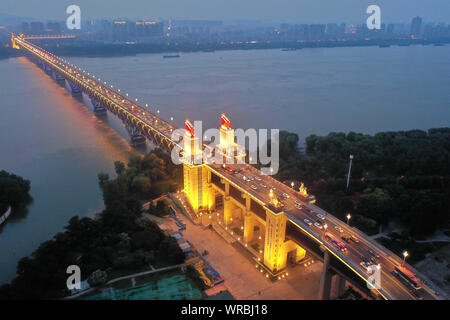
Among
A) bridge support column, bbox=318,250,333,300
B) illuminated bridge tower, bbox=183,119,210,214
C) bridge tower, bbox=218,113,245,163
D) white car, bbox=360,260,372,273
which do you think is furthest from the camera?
bridge tower, bbox=218,113,245,163

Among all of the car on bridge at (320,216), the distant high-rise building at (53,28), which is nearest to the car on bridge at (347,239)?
the car on bridge at (320,216)

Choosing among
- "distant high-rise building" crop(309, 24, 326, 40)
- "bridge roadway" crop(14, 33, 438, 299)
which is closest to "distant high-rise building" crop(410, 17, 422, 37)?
"distant high-rise building" crop(309, 24, 326, 40)

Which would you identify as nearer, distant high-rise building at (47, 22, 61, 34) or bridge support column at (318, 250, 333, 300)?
bridge support column at (318, 250, 333, 300)

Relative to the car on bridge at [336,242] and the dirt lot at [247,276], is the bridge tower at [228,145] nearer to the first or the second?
the dirt lot at [247,276]

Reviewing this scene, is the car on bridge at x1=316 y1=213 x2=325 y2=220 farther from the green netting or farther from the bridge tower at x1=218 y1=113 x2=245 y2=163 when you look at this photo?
the bridge tower at x1=218 y1=113 x2=245 y2=163

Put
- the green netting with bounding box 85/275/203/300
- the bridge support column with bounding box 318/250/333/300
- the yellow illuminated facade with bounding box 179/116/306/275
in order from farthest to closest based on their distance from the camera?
the yellow illuminated facade with bounding box 179/116/306/275 → the green netting with bounding box 85/275/203/300 → the bridge support column with bounding box 318/250/333/300

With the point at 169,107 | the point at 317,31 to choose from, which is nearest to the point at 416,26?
the point at 317,31
